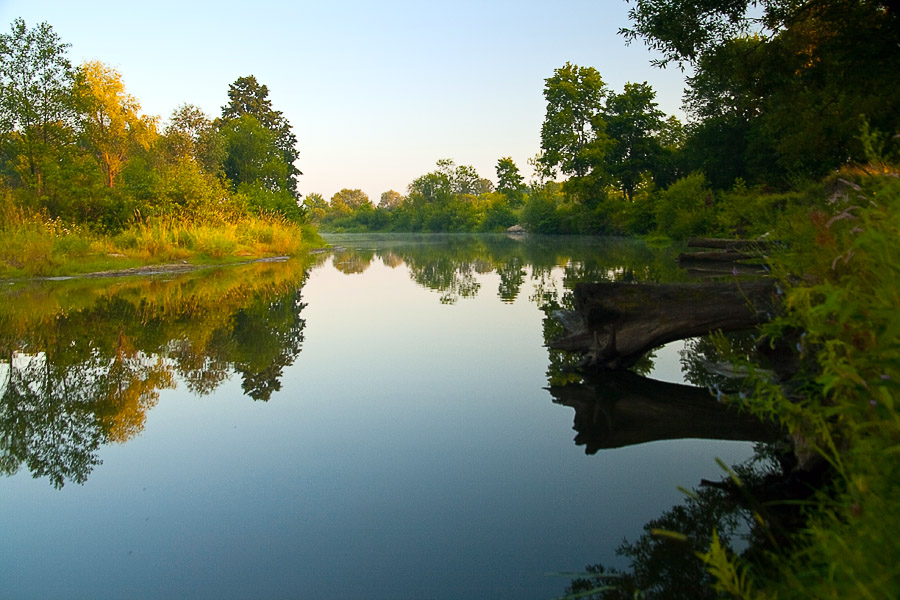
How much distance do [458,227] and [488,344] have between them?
87.4 m

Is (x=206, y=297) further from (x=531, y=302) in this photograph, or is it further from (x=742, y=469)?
(x=742, y=469)

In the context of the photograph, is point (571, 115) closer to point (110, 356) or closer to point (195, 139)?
point (195, 139)

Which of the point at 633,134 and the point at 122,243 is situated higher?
the point at 633,134

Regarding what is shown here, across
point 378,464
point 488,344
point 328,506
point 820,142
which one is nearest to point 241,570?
point 328,506

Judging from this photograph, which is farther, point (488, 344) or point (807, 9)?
point (807, 9)

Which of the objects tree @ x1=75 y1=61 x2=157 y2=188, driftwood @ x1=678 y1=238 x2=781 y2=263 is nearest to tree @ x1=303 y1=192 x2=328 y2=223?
tree @ x1=75 y1=61 x2=157 y2=188

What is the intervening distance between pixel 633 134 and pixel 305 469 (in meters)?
55.0

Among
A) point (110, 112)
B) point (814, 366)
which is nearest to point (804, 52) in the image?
point (814, 366)

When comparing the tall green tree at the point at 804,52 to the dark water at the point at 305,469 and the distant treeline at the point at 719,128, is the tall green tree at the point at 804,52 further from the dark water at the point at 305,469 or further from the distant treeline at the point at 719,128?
the dark water at the point at 305,469

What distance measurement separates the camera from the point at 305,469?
152 inches

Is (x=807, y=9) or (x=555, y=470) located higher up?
(x=807, y=9)

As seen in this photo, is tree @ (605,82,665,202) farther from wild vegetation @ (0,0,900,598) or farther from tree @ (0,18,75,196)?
tree @ (0,18,75,196)

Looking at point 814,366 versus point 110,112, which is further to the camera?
point 110,112

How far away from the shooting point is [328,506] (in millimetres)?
3320
